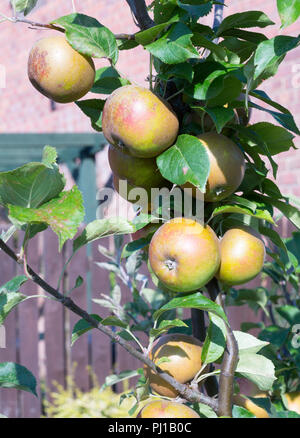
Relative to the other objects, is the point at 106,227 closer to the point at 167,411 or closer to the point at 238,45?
the point at 167,411

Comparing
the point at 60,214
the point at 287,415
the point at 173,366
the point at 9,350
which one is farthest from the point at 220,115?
the point at 9,350

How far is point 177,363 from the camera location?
0.74m

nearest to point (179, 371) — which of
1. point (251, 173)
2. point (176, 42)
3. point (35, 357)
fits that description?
point (251, 173)

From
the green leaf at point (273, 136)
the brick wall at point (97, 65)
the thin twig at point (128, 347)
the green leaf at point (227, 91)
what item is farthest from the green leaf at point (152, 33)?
the brick wall at point (97, 65)

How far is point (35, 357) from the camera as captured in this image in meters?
3.30

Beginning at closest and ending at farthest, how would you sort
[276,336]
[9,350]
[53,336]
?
1. [276,336]
2. [9,350]
3. [53,336]

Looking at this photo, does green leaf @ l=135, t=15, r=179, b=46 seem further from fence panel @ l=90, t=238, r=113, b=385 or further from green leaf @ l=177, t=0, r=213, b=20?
fence panel @ l=90, t=238, r=113, b=385

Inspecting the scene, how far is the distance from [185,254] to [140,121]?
0.62 feet

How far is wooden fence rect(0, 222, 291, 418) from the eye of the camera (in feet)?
10.8

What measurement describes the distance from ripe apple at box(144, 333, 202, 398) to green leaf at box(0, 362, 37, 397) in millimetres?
196

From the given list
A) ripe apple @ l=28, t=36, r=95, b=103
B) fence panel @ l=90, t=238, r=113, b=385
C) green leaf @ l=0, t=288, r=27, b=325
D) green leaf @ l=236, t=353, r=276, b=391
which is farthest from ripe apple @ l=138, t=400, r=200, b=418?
fence panel @ l=90, t=238, r=113, b=385

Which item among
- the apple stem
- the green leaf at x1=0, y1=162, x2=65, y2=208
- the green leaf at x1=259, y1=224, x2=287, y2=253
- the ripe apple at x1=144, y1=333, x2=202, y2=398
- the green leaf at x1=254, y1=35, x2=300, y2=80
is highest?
the green leaf at x1=254, y1=35, x2=300, y2=80

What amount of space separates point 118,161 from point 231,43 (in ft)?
0.90

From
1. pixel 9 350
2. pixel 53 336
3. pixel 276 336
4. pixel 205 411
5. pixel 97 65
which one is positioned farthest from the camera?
pixel 97 65
